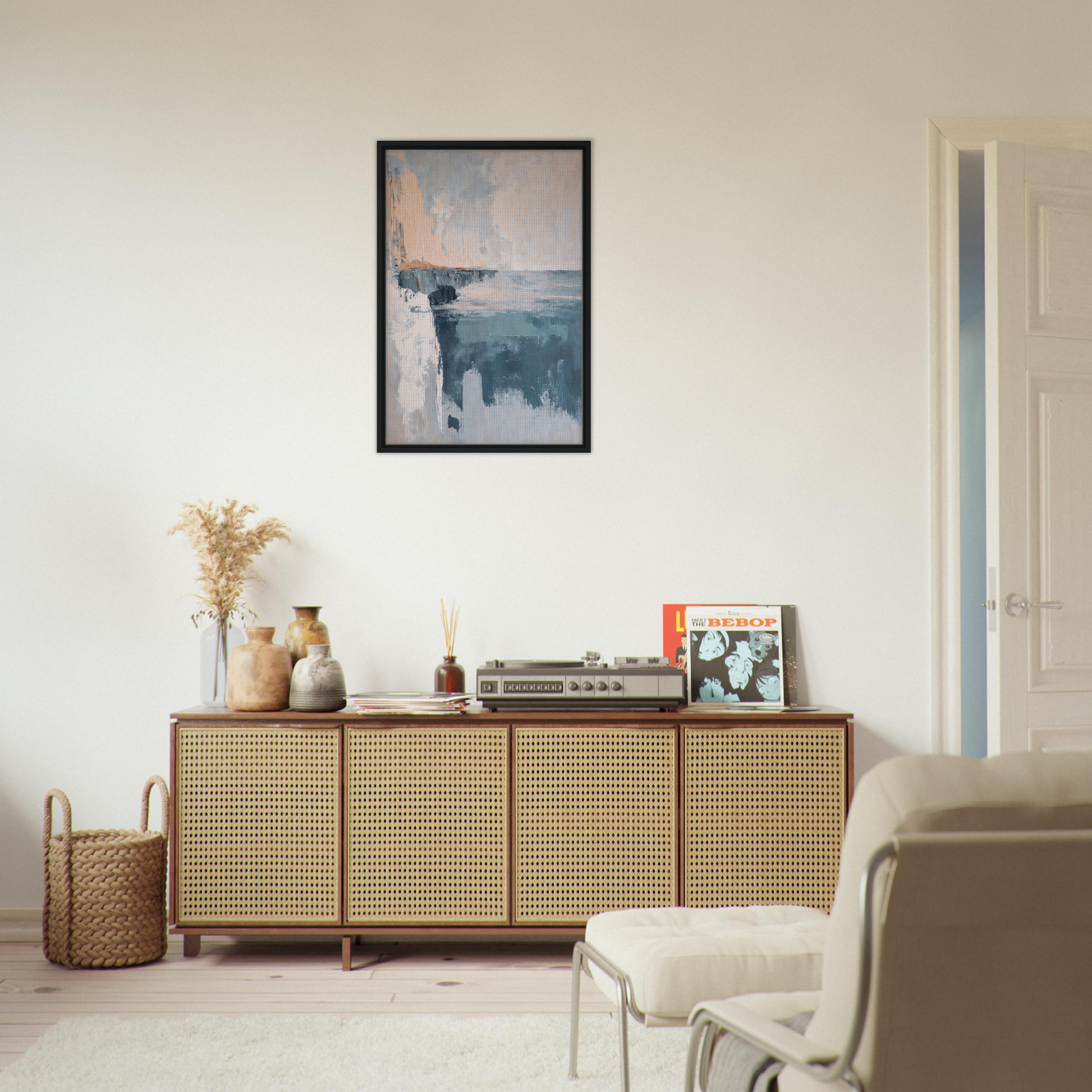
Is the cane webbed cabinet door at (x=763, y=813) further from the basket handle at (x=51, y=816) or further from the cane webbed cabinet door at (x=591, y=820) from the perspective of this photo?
the basket handle at (x=51, y=816)

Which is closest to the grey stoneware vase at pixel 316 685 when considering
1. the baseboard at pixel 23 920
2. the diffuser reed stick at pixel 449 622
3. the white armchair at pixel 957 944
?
the diffuser reed stick at pixel 449 622

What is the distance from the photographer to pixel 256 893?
303 centimetres

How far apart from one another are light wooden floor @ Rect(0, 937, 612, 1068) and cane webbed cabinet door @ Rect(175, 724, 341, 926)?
0.17 m

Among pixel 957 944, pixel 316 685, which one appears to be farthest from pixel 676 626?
pixel 957 944

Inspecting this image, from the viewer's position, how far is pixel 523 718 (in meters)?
3.07

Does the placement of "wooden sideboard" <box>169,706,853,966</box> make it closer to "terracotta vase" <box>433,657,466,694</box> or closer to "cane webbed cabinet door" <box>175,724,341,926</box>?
"cane webbed cabinet door" <box>175,724,341,926</box>

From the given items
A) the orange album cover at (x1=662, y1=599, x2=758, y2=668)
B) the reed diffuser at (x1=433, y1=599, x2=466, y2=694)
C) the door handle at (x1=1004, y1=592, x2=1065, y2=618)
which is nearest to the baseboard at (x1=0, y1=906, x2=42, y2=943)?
the reed diffuser at (x1=433, y1=599, x2=466, y2=694)

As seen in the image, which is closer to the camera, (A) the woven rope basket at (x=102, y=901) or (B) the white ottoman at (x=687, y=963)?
(B) the white ottoman at (x=687, y=963)

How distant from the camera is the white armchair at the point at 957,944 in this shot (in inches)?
49.1

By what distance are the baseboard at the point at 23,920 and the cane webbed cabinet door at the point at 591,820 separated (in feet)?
5.35

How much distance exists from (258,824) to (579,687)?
1.03m

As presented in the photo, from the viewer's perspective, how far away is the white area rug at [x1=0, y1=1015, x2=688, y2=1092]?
7.43 ft

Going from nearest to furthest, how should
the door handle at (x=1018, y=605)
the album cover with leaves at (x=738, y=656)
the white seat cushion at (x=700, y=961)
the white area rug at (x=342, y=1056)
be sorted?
the white seat cushion at (x=700, y=961)
the white area rug at (x=342, y=1056)
the door handle at (x=1018, y=605)
the album cover with leaves at (x=738, y=656)

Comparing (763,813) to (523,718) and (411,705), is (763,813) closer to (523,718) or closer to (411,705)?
(523,718)
